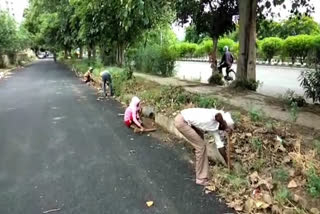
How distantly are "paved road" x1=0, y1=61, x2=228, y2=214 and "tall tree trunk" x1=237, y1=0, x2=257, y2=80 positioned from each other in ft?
15.0

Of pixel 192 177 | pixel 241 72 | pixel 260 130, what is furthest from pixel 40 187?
pixel 241 72

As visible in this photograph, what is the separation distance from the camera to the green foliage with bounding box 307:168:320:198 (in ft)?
13.9

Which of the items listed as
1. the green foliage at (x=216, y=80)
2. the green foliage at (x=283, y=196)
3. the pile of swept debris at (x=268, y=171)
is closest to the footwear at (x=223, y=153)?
the pile of swept debris at (x=268, y=171)

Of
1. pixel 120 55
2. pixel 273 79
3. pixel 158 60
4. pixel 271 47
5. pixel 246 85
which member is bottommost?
pixel 273 79

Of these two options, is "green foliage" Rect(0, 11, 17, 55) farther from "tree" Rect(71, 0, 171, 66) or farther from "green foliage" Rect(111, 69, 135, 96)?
"green foliage" Rect(111, 69, 135, 96)

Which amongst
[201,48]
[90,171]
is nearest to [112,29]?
[90,171]

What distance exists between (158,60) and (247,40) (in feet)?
26.6

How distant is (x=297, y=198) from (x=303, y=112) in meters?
4.19

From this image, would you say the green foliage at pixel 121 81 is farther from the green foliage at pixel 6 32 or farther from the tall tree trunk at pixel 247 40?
the green foliage at pixel 6 32

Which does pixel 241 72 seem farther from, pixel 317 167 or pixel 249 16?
pixel 317 167

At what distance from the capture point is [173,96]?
10.0 m

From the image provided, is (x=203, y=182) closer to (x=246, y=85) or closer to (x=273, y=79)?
(x=246, y=85)

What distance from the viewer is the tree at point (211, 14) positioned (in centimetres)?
1608

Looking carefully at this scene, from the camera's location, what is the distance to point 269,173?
511cm
